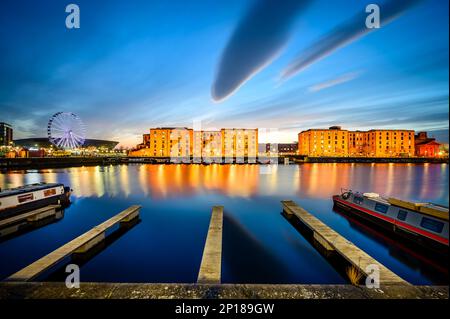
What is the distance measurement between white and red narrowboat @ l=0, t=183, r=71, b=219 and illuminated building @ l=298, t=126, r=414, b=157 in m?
149

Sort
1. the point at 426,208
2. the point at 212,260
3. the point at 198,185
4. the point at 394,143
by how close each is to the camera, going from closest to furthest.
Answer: the point at 212,260, the point at 426,208, the point at 198,185, the point at 394,143

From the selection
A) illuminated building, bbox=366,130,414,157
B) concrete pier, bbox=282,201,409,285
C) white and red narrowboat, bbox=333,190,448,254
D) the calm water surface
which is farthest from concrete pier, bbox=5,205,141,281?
illuminated building, bbox=366,130,414,157

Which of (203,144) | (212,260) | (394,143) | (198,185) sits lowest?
(198,185)

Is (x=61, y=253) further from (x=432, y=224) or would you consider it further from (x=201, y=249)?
(x=432, y=224)

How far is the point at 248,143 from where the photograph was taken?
153250mm

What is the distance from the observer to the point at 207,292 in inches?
185

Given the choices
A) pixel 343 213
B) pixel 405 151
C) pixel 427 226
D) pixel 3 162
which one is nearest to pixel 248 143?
pixel 405 151

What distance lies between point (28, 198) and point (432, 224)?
28270 mm

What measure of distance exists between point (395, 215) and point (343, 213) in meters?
6.78

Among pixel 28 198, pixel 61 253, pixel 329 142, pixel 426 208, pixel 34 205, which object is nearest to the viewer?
pixel 61 253

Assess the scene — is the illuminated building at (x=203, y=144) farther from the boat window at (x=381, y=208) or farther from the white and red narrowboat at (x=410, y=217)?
the boat window at (x=381, y=208)

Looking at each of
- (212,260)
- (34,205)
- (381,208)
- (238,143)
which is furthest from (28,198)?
(238,143)

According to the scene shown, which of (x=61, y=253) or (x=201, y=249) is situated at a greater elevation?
(x=61, y=253)

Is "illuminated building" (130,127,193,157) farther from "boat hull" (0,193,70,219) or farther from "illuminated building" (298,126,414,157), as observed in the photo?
"boat hull" (0,193,70,219)
